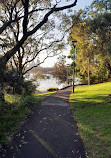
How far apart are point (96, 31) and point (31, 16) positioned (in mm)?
7823

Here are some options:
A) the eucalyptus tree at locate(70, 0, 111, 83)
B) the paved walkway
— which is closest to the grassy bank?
the paved walkway

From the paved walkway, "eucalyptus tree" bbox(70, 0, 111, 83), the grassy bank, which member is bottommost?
the paved walkway

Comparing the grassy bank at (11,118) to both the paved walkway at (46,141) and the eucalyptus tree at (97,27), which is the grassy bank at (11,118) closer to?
the paved walkway at (46,141)

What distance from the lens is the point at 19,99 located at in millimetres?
9367

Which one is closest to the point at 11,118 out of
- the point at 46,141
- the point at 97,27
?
the point at 46,141

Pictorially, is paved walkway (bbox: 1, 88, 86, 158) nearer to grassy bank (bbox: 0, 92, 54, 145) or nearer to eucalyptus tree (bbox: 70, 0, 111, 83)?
grassy bank (bbox: 0, 92, 54, 145)

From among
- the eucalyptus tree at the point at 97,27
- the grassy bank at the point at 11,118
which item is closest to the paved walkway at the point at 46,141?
the grassy bank at the point at 11,118

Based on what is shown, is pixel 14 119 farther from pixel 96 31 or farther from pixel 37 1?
pixel 96 31

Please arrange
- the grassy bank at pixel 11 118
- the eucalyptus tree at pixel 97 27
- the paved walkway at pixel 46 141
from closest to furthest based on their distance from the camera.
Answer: the paved walkway at pixel 46 141 → the grassy bank at pixel 11 118 → the eucalyptus tree at pixel 97 27

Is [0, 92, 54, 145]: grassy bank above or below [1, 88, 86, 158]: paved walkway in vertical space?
above

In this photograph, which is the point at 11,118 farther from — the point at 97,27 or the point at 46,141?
the point at 97,27

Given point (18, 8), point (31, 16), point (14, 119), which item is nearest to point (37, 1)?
point (18, 8)

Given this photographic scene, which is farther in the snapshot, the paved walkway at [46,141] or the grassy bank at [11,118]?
the grassy bank at [11,118]

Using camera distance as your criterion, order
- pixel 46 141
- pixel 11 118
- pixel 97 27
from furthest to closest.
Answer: pixel 97 27
pixel 11 118
pixel 46 141
